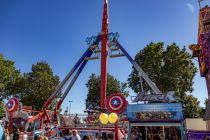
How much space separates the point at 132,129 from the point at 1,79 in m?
33.2

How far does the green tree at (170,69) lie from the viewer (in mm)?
31875

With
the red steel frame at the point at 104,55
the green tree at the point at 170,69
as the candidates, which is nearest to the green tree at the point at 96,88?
the green tree at the point at 170,69

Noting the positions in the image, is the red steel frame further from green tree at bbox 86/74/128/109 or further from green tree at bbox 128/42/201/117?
green tree at bbox 86/74/128/109

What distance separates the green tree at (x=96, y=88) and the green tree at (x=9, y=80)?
15300 mm

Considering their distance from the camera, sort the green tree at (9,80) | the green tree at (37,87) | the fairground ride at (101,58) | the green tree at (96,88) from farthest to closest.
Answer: the green tree at (96,88) < the green tree at (37,87) < the green tree at (9,80) < the fairground ride at (101,58)

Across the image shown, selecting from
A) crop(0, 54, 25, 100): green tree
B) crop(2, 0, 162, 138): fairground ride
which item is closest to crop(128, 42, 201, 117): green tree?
crop(2, 0, 162, 138): fairground ride

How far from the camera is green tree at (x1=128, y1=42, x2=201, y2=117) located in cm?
3188

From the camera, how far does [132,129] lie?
14.9m

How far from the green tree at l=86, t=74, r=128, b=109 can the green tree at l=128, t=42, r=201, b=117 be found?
1453cm

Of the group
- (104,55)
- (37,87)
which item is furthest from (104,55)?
(37,87)

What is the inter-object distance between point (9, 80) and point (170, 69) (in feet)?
101

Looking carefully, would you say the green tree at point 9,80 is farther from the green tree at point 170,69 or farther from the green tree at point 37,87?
the green tree at point 170,69

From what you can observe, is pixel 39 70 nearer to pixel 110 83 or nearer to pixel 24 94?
pixel 24 94

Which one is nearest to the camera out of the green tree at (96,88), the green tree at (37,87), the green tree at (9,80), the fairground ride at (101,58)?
the fairground ride at (101,58)
